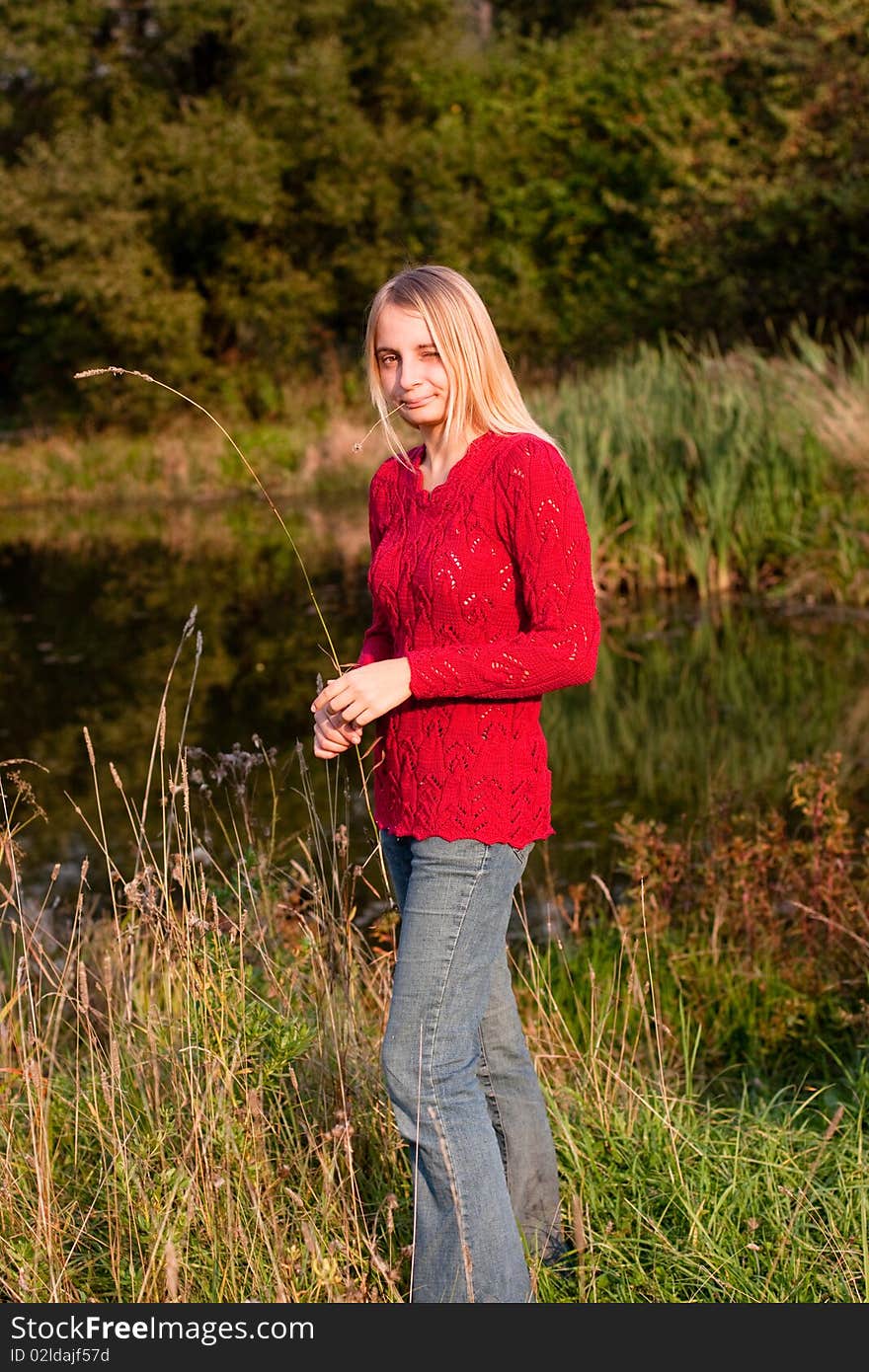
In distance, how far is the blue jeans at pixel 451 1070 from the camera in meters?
2.36

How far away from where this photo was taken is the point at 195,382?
86.3 ft

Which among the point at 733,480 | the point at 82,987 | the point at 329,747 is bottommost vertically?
the point at 82,987

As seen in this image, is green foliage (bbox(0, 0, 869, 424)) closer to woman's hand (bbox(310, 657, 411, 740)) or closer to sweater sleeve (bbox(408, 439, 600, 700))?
sweater sleeve (bbox(408, 439, 600, 700))

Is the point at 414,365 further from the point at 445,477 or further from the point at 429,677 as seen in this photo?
the point at 429,677

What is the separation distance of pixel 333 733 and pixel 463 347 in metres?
0.65

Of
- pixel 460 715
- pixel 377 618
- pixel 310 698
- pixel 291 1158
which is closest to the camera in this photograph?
pixel 460 715

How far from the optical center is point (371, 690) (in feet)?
7.78

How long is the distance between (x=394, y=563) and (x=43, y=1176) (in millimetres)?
1174

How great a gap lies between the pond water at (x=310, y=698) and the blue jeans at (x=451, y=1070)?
4.86ft

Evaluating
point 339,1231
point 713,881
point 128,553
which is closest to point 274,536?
point 128,553

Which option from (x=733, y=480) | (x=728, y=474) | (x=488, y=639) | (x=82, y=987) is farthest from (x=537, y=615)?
(x=728, y=474)

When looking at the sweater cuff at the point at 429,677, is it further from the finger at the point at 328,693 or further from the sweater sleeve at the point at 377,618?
the sweater sleeve at the point at 377,618

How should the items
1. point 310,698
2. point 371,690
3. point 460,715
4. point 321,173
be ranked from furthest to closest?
1. point 321,173
2. point 310,698
3. point 460,715
4. point 371,690
